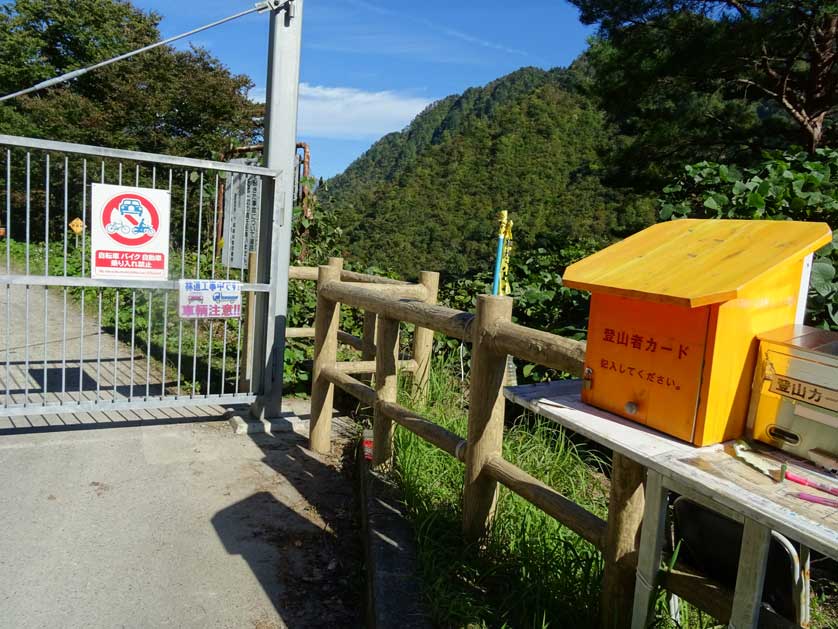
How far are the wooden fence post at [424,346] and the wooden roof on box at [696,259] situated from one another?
8.92ft

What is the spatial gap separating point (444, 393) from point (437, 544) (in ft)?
6.13

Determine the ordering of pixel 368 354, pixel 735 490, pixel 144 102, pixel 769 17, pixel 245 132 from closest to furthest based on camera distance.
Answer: pixel 735 490 → pixel 368 354 → pixel 769 17 → pixel 144 102 → pixel 245 132

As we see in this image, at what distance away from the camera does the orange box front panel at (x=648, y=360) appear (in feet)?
4.78

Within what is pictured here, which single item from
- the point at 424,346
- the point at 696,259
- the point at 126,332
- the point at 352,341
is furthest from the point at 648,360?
the point at 126,332

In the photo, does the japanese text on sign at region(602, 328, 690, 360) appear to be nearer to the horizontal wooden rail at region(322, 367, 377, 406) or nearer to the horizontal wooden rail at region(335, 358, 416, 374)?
the horizontal wooden rail at region(322, 367, 377, 406)

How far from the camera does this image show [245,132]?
25406 mm

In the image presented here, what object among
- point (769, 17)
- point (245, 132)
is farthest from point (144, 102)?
point (769, 17)

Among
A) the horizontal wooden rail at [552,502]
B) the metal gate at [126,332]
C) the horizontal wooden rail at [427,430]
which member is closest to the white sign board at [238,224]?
the metal gate at [126,332]

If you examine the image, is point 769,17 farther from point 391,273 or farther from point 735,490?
point 735,490

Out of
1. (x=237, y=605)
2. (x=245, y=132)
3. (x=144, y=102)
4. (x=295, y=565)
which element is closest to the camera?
(x=237, y=605)

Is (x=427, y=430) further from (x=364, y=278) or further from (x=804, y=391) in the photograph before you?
(x=364, y=278)

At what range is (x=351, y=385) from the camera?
12.8 feet

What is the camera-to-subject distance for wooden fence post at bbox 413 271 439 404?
4.55m

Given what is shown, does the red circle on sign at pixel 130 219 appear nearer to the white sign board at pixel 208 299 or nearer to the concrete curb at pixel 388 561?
the white sign board at pixel 208 299
